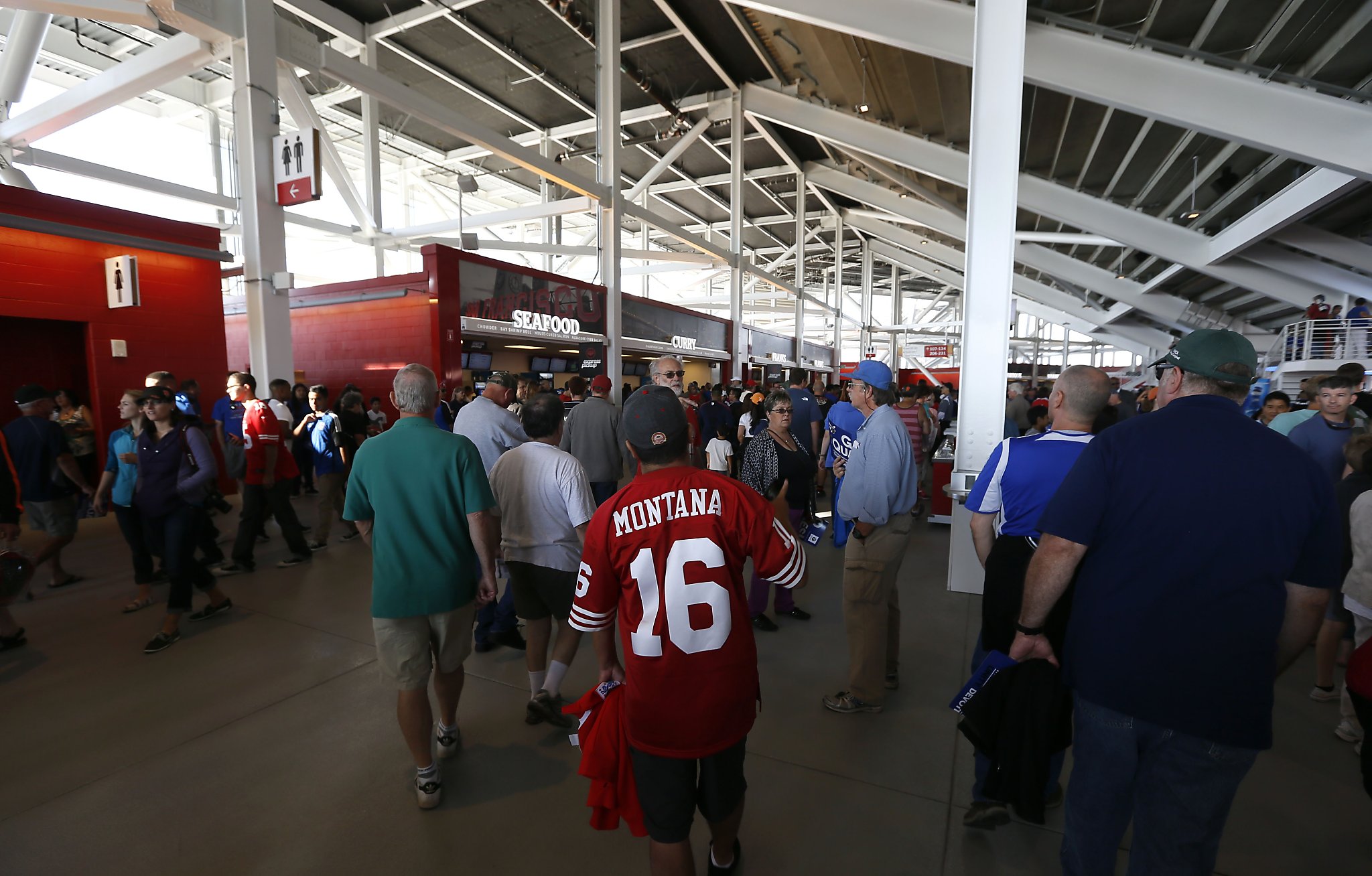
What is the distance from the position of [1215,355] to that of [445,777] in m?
3.13

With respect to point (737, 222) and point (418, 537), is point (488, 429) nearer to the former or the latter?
point (418, 537)

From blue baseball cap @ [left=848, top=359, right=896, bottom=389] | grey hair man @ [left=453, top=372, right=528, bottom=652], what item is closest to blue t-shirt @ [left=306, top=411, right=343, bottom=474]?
grey hair man @ [left=453, top=372, right=528, bottom=652]

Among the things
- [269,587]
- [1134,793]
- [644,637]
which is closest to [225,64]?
[269,587]

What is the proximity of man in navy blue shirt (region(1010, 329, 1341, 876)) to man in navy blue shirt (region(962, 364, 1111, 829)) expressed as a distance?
43 cm

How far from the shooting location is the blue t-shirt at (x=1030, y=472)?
2.02 meters

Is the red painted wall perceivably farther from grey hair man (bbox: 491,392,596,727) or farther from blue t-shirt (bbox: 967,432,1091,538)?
blue t-shirt (bbox: 967,432,1091,538)

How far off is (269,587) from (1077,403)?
571cm

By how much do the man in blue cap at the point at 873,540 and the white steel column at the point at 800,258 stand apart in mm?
19494

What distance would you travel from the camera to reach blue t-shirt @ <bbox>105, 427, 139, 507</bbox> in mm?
4066

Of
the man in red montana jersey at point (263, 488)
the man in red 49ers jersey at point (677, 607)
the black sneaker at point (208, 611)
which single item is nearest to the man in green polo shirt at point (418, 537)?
the man in red 49ers jersey at point (677, 607)

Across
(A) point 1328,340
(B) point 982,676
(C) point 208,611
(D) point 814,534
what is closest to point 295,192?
(C) point 208,611

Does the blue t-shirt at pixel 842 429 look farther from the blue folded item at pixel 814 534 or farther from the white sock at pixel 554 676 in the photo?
the white sock at pixel 554 676

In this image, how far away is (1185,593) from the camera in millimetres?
1410

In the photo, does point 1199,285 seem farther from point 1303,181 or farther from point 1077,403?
point 1077,403
